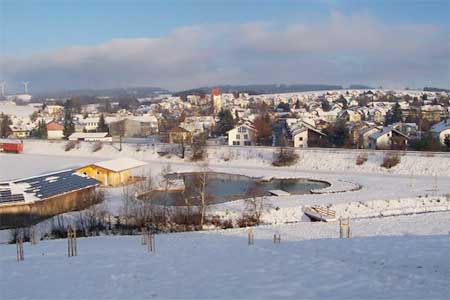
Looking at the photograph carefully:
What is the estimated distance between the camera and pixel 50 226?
45.1 ft

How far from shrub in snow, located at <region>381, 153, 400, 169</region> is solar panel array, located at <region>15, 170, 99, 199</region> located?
46.2ft

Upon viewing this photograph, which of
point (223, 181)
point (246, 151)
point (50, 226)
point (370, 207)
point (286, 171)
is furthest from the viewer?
point (246, 151)

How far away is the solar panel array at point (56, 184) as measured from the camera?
51.7 ft

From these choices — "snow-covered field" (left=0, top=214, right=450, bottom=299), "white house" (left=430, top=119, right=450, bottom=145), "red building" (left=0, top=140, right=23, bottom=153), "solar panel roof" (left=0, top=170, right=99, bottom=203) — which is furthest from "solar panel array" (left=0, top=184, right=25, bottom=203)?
"white house" (left=430, top=119, right=450, bottom=145)

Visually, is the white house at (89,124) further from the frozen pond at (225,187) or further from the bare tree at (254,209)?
the bare tree at (254,209)

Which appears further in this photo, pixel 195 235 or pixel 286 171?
pixel 286 171

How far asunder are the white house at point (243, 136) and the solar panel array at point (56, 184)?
17689mm

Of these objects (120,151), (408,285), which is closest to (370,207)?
(408,285)

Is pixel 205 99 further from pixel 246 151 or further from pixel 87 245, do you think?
pixel 87 245

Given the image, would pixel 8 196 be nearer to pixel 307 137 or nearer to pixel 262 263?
pixel 262 263

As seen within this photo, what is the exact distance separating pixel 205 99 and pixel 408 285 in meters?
88.2

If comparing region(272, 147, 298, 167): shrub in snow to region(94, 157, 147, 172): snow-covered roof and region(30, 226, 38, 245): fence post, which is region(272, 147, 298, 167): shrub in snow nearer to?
region(94, 157, 147, 172): snow-covered roof

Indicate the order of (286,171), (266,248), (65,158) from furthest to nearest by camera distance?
(65,158), (286,171), (266,248)

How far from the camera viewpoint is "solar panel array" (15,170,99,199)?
15763 millimetres
